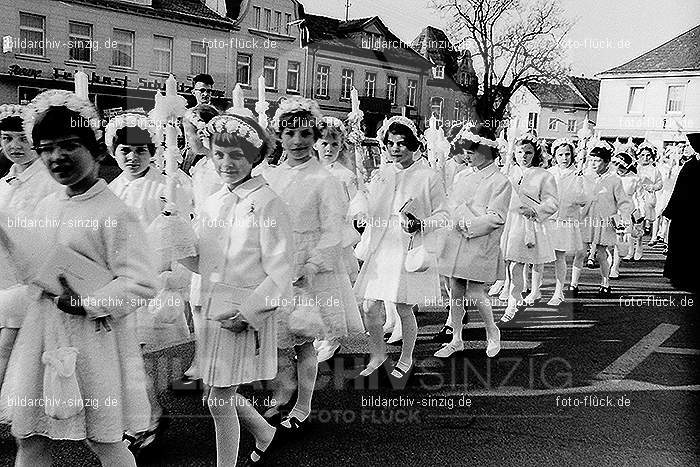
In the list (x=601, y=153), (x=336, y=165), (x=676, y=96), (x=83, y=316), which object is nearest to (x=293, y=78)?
(x=336, y=165)

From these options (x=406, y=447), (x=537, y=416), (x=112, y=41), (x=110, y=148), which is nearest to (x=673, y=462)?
(x=537, y=416)

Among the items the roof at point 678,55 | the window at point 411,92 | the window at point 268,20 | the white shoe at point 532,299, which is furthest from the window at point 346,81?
the roof at point 678,55

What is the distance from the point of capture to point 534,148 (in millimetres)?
7348

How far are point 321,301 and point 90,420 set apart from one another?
5.94ft

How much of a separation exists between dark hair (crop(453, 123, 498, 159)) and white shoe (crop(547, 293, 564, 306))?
2985 millimetres

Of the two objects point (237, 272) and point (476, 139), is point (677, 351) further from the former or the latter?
point (237, 272)

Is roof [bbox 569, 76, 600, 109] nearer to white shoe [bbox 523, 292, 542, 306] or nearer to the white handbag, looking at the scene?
white shoe [bbox 523, 292, 542, 306]

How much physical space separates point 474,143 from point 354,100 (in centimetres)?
144

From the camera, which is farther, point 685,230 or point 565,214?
point 565,214

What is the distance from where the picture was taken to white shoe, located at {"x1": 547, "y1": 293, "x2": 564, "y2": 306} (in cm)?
796

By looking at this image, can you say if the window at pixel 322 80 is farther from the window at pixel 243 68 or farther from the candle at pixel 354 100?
the window at pixel 243 68

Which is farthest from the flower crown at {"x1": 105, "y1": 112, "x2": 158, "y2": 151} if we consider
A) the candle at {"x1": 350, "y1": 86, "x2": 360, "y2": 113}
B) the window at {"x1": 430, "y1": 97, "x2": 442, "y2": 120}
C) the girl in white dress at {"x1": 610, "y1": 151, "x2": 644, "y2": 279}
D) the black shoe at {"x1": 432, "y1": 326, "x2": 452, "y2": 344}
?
the girl in white dress at {"x1": 610, "y1": 151, "x2": 644, "y2": 279}

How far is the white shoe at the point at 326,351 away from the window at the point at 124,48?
330cm

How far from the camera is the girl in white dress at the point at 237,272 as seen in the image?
9.86ft
